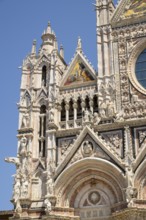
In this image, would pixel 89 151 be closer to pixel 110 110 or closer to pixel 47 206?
pixel 110 110

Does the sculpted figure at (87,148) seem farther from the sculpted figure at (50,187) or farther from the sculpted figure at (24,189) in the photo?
the sculpted figure at (24,189)

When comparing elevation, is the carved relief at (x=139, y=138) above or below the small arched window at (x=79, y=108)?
Answer: below

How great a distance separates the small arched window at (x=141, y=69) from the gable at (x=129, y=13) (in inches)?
77.9

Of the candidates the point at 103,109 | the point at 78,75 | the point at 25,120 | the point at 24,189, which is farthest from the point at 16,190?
the point at 78,75

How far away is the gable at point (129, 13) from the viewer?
2269 cm

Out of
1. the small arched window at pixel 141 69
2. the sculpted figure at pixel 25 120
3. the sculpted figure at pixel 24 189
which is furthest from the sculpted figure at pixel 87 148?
the small arched window at pixel 141 69

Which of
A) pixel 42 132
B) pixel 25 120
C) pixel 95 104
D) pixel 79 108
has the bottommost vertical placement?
pixel 42 132

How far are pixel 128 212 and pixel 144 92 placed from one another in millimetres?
6168

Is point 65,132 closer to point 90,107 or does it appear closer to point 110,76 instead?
point 90,107

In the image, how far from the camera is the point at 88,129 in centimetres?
2034

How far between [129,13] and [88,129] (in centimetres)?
730

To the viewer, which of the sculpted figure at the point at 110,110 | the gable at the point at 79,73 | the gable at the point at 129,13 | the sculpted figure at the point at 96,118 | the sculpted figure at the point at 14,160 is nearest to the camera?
the sculpted figure at the point at 110,110

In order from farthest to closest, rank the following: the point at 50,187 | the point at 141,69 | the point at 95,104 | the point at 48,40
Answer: the point at 48,40
the point at 141,69
the point at 95,104
the point at 50,187

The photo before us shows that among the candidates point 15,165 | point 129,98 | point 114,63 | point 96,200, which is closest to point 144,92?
point 129,98
